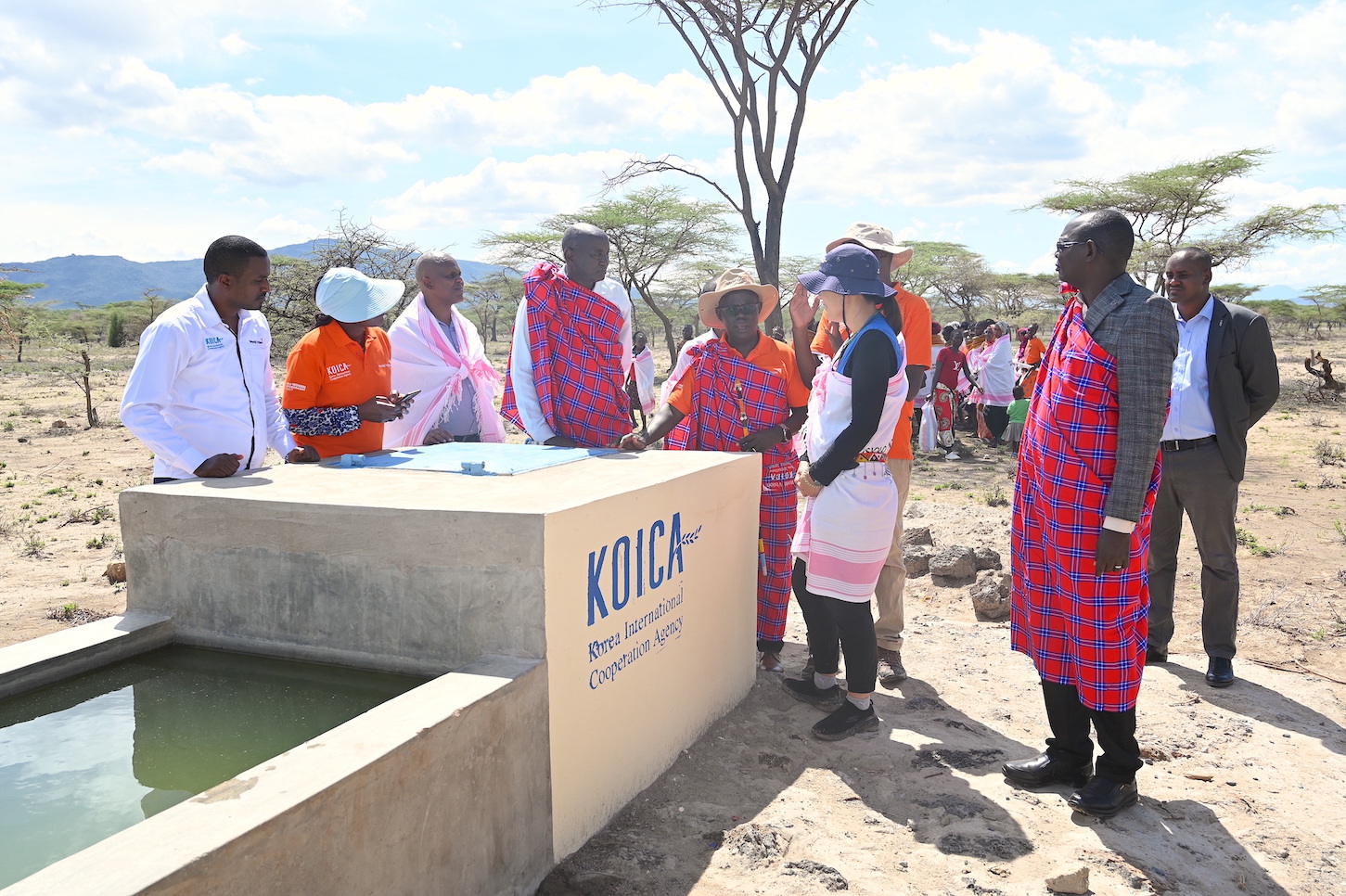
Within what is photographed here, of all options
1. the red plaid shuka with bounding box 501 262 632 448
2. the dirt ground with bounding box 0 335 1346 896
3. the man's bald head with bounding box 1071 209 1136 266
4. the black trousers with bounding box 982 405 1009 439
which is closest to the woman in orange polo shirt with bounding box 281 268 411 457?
the red plaid shuka with bounding box 501 262 632 448

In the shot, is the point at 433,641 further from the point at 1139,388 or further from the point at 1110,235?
the point at 1110,235

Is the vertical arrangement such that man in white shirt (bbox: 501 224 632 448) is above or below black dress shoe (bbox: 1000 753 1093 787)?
above

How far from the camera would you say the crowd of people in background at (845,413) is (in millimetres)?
2670

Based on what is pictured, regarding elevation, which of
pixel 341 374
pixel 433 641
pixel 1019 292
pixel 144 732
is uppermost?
pixel 1019 292

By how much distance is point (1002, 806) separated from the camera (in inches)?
109

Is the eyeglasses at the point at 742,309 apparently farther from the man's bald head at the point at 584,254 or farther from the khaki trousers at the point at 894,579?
the khaki trousers at the point at 894,579

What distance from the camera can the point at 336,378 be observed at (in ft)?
11.2

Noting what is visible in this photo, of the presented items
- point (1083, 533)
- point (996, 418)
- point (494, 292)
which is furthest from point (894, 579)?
point (494, 292)

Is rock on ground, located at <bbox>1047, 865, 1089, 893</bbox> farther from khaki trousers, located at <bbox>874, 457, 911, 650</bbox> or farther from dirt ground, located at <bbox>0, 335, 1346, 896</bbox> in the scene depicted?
khaki trousers, located at <bbox>874, 457, 911, 650</bbox>

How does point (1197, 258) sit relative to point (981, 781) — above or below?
above

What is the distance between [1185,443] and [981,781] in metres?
1.89

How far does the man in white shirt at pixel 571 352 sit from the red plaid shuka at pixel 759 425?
0.35m

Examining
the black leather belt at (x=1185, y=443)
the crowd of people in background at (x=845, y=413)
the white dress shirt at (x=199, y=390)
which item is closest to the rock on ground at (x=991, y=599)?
the crowd of people in background at (x=845, y=413)

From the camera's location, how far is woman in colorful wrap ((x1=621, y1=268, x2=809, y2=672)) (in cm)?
383
